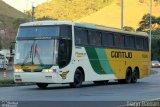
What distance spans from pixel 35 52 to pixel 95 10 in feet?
383

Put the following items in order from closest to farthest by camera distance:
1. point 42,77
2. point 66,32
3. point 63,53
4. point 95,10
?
point 42,77 < point 63,53 < point 66,32 < point 95,10

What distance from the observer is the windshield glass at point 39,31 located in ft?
93.9

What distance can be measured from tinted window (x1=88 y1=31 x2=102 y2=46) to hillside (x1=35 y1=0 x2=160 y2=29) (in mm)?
84763

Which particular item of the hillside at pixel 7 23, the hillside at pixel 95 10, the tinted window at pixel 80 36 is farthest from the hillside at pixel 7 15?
the tinted window at pixel 80 36

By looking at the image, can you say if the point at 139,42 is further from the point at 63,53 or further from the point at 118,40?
the point at 63,53

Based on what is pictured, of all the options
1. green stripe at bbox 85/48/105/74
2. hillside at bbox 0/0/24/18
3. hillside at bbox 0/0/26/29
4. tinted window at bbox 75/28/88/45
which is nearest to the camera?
tinted window at bbox 75/28/88/45

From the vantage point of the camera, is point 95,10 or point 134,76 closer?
point 134,76

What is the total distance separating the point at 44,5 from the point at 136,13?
36564 mm

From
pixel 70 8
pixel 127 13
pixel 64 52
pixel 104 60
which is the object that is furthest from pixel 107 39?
pixel 127 13

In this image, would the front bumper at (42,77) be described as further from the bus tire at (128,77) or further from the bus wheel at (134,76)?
the bus wheel at (134,76)

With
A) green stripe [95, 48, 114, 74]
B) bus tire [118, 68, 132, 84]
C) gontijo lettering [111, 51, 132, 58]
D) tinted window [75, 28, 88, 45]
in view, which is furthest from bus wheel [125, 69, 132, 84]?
tinted window [75, 28, 88, 45]

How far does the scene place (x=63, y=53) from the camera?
28641mm

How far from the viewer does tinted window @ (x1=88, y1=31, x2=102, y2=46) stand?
103 feet

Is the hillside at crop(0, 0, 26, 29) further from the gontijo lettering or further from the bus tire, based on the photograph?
the gontijo lettering
